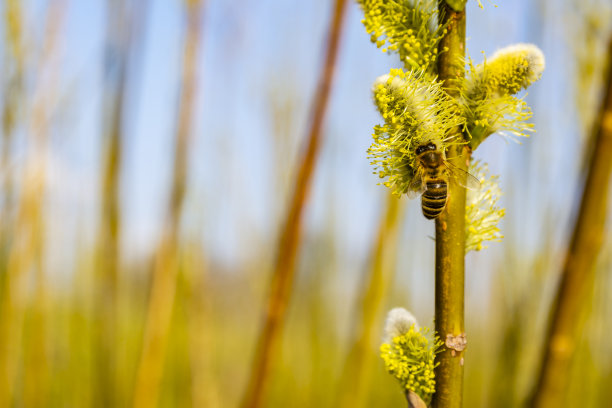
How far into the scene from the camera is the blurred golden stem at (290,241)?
0.65 m

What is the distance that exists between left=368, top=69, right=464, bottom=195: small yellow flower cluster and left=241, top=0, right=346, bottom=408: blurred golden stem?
320 mm

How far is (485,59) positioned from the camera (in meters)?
0.33

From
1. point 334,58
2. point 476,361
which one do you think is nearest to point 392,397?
point 476,361

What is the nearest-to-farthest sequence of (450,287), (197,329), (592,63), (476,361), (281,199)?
(450,287) < (592,63) < (197,329) < (281,199) < (476,361)

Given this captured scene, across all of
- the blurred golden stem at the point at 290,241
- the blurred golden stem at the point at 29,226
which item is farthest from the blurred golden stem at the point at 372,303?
the blurred golden stem at the point at 29,226

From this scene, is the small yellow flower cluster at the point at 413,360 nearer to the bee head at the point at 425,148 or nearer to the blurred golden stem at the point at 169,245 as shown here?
the bee head at the point at 425,148

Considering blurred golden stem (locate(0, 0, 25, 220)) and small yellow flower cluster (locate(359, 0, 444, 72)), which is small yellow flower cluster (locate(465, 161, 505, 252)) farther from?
blurred golden stem (locate(0, 0, 25, 220))

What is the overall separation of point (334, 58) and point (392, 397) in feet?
5.02

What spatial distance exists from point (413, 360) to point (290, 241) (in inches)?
13.9

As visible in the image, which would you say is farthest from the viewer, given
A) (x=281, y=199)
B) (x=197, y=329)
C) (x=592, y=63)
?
(x=281, y=199)

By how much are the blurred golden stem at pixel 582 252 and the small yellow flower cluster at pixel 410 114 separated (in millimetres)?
261

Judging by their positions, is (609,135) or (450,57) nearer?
(450,57)

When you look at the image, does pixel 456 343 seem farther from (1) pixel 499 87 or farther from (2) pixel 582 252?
(2) pixel 582 252

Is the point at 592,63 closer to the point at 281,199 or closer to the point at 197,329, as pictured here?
the point at 281,199
